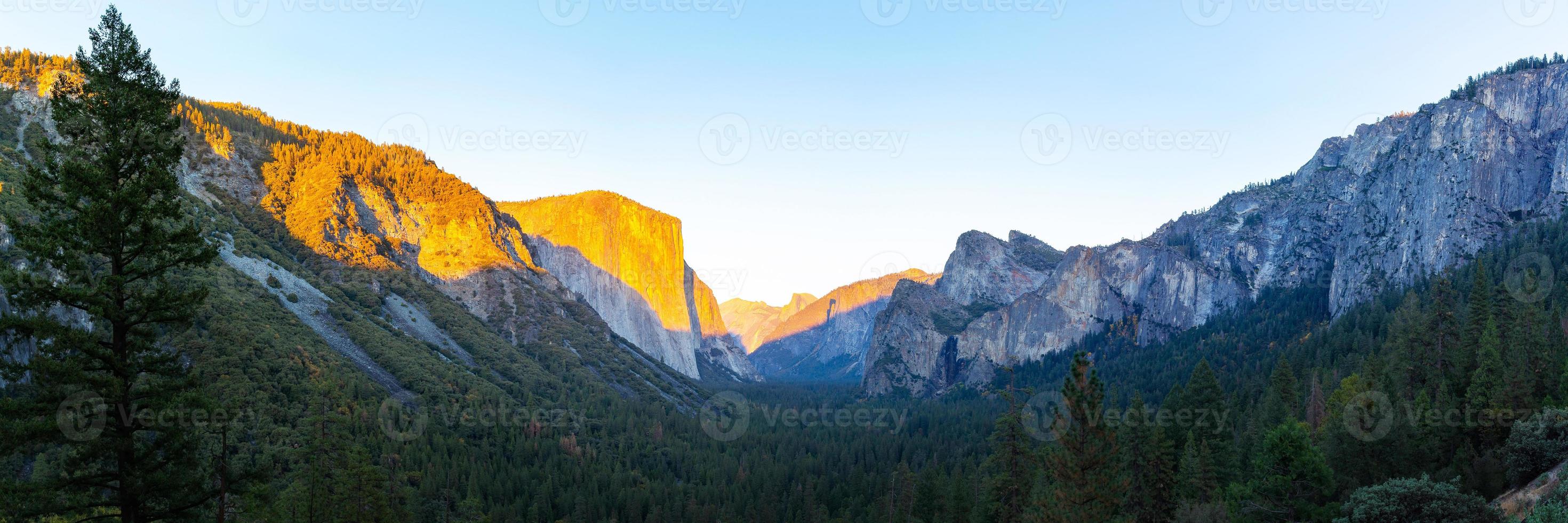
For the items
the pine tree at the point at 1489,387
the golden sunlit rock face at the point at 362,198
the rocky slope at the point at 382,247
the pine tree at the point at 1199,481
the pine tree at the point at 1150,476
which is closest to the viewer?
the pine tree at the point at 1150,476

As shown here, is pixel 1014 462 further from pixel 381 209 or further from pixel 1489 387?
pixel 381 209

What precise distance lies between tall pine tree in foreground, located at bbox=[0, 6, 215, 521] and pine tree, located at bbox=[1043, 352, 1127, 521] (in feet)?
92.1

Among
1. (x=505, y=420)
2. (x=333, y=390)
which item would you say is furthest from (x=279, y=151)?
(x=333, y=390)

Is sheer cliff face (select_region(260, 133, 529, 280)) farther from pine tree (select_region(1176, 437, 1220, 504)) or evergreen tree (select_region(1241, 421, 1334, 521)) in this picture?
evergreen tree (select_region(1241, 421, 1334, 521))

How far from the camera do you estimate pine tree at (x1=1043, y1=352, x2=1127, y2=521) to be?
30.6 m

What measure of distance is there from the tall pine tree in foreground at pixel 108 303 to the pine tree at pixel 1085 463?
1105 inches

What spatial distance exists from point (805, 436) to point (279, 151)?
4606 inches

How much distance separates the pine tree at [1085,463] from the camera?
30.6 meters

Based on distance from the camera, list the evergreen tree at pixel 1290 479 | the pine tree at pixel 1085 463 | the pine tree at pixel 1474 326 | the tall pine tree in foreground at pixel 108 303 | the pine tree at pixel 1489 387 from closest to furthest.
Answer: the tall pine tree in foreground at pixel 108 303 < the pine tree at pixel 1085 463 < the evergreen tree at pixel 1290 479 < the pine tree at pixel 1489 387 < the pine tree at pixel 1474 326

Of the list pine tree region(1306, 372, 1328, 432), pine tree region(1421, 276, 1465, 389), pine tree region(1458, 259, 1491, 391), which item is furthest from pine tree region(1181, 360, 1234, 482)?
pine tree region(1458, 259, 1491, 391)

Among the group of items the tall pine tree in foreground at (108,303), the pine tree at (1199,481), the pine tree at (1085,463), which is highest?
the tall pine tree in foreground at (108,303)

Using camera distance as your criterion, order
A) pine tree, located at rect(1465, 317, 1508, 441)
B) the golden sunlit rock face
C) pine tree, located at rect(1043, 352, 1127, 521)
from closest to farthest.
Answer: pine tree, located at rect(1043, 352, 1127, 521) → pine tree, located at rect(1465, 317, 1508, 441) → the golden sunlit rock face

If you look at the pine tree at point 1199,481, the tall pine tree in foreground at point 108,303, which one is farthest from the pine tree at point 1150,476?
the tall pine tree in foreground at point 108,303

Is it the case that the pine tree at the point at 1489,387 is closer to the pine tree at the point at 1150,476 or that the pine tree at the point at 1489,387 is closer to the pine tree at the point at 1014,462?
the pine tree at the point at 1150,476
